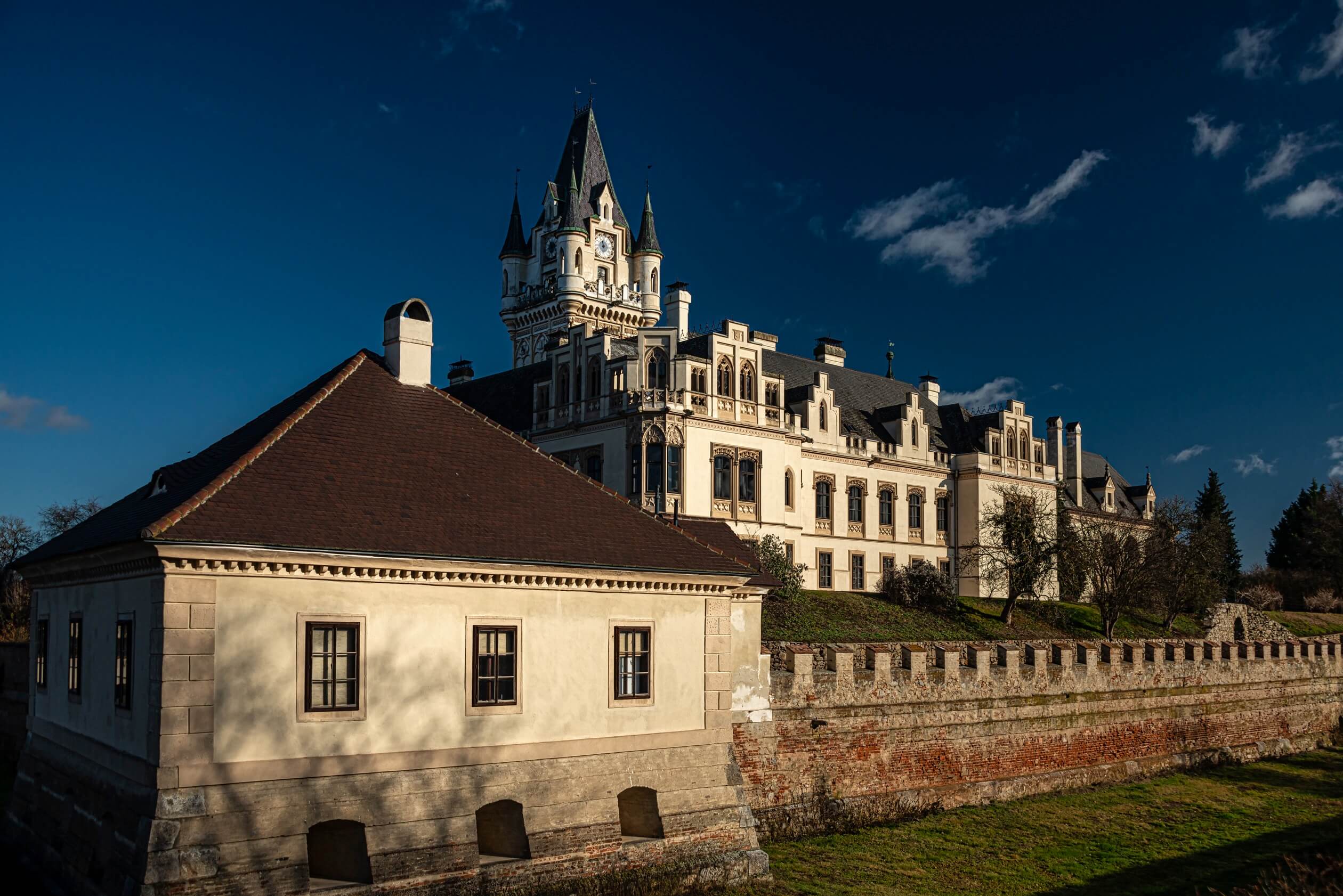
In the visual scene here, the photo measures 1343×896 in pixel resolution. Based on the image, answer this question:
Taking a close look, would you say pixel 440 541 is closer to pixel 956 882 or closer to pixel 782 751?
pixel 782 751

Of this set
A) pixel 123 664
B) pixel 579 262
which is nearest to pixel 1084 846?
pixel 123 664

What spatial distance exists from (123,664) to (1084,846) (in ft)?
59.7

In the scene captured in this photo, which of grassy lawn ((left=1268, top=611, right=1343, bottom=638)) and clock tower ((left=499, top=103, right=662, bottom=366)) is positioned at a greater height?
clock tower ((left=499, top=103, right=662, bottom=366))

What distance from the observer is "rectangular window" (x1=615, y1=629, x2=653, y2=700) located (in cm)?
1952

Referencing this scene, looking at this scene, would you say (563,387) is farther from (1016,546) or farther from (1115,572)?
(1115,572)

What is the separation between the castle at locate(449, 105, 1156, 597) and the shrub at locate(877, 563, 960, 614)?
419 centimetres

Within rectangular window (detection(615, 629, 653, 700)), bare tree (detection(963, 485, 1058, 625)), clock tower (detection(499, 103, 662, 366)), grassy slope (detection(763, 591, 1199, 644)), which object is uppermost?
clock tower (detection(499, 103, 662, 366))

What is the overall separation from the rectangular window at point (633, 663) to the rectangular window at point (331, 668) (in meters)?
4.57

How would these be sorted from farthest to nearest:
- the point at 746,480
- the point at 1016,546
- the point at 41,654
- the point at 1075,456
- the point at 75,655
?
the point at 1075,456 < the point at 1016,546 < the point at 746,480 < the point at 41,654 < the point at 75,655

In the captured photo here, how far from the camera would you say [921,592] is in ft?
155

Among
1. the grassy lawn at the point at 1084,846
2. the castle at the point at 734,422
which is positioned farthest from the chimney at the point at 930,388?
the grassy lawn at the point at 1084,846

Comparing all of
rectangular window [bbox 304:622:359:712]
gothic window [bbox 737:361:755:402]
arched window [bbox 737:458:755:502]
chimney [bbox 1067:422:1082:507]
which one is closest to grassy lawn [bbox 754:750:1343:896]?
rectangular window [bbox 304:622:359:712]

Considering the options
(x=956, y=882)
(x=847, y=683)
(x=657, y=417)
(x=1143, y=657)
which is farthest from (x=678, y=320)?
(x=956, y=882)

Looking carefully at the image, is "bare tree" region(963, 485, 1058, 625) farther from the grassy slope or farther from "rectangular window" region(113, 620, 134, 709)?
"rectangular window" region(113, 620, 134, 709)
